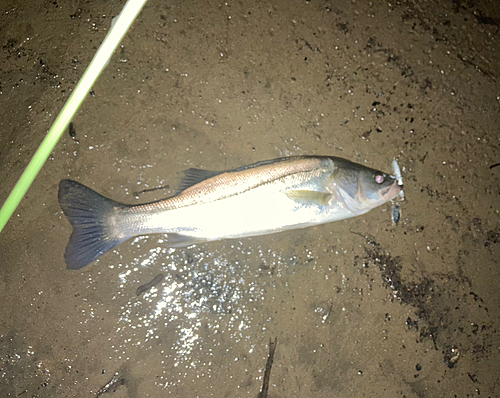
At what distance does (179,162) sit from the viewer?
8.50 ft

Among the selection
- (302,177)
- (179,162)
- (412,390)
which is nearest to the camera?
(302,177)

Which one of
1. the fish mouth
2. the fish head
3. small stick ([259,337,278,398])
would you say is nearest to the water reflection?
small stick ([259,337,278,398])

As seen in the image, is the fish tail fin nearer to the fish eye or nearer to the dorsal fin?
the dorsal fin

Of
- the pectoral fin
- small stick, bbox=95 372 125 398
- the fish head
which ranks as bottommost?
small stick, bbox=95 372 125 398

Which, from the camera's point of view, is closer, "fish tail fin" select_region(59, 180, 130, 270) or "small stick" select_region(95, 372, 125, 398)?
"fish tail fin" select_region(59, 180, 130, 270)

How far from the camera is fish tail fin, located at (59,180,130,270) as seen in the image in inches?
92.7

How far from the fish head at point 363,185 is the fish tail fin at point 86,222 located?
163 cm

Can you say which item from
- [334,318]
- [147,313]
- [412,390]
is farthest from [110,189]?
[412,390]

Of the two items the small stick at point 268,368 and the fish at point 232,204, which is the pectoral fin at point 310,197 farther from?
the small stick at point 268,368

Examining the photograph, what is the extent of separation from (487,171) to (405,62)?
3.92 ft

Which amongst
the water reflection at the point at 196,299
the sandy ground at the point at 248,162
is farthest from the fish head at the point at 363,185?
the water reflection at the point at 196,299

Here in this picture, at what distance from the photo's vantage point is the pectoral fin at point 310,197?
2.42 m

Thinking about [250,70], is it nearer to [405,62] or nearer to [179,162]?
[179,162]

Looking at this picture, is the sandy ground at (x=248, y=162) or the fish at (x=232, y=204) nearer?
the fish at (x=232, y=204)
